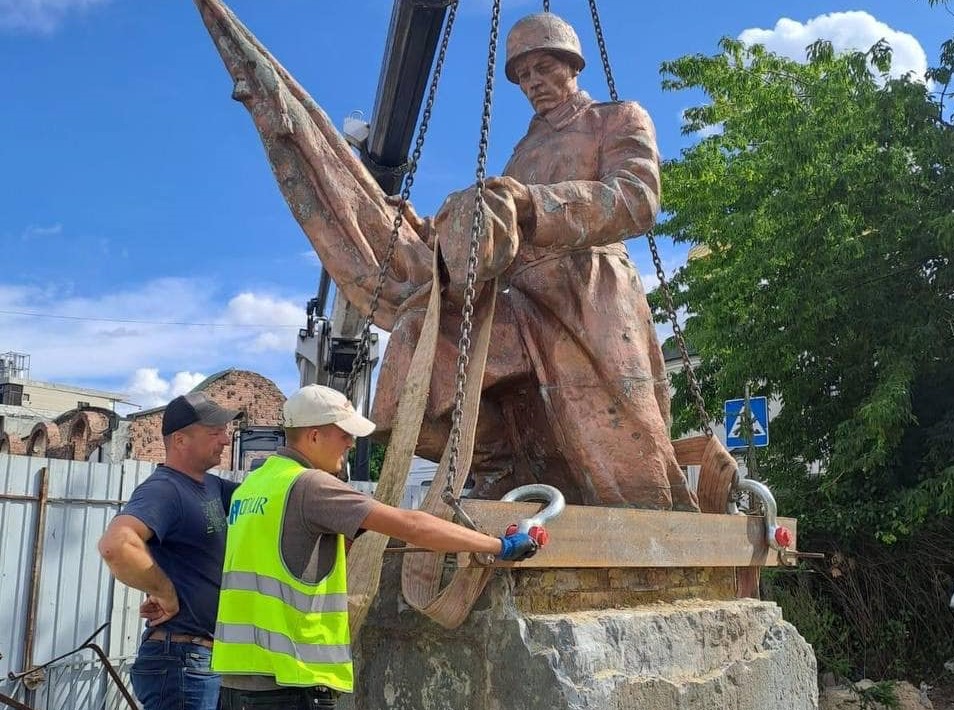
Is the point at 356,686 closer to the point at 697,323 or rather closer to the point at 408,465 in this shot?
the point at 408,465

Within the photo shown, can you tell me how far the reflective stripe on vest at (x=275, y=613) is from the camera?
2152 millimetres

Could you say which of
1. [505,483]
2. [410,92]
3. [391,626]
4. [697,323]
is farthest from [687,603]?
[697,323]

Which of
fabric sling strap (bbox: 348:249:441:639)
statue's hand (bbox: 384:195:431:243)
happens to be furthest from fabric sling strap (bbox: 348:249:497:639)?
statue's hand (bbox: 384:195:431:243)

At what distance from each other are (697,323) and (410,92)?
523cm

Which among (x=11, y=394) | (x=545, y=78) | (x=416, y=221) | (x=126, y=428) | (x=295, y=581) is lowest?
(x=295, y=581)

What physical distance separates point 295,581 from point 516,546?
1.86 ft

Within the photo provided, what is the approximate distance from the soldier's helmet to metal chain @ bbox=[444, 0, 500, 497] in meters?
0.26

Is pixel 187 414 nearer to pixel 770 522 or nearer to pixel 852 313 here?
pixel 770 522

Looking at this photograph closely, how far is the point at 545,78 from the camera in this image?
142 inches

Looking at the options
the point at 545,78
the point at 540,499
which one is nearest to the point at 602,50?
the point at 545,78

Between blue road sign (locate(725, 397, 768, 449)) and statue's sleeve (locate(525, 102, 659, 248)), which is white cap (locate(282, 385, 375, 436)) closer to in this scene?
statue's sleeve (locate(525, 102, 659, 248))

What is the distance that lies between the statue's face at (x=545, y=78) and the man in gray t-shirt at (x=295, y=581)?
201 centimetres

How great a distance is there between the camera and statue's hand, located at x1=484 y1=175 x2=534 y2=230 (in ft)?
9.68

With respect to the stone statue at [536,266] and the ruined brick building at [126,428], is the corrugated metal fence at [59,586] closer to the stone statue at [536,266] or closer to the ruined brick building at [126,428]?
the stone statue at [536,266]
